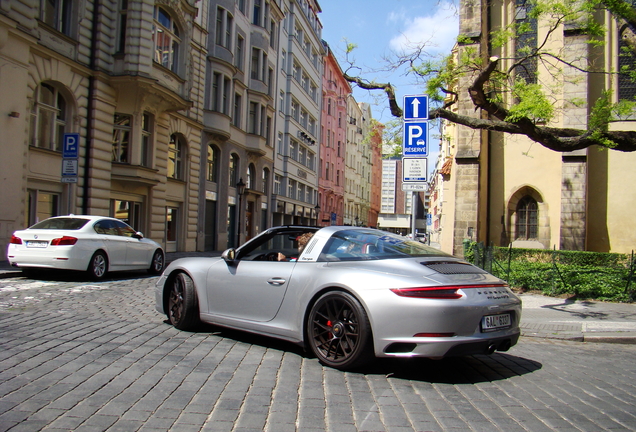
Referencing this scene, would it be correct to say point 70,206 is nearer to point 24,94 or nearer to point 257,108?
point 24,94

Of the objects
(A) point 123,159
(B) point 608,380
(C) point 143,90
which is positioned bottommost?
(B) point 608,380

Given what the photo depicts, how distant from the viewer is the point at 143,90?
19938mm

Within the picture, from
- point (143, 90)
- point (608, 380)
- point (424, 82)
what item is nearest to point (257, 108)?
point (143, 90)

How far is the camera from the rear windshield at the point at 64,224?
11.4 m

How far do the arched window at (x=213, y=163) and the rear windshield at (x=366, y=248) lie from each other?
23980mm

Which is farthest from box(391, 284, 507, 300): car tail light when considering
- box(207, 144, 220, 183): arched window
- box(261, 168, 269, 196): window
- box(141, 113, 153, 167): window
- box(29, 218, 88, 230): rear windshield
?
box(261, 168, 269, 196): window

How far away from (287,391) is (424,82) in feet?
33.9

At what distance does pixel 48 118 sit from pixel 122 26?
17.3 feet

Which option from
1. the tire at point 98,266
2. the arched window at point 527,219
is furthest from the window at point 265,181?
the tire at point 98,266

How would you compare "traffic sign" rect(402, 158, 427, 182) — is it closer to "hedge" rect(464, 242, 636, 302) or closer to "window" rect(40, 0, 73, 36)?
"hedge" rect(464, 242, 636, 302)

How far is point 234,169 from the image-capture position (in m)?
31.5

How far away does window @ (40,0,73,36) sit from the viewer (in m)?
17.0

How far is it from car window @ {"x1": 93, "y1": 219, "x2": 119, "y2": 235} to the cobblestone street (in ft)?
18.3

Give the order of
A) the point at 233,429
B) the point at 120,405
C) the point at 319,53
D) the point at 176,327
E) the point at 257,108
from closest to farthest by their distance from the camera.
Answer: the point at 233,429, the point at 120,405, the point at 176,327, the point at 257,108, the point at 319,53
